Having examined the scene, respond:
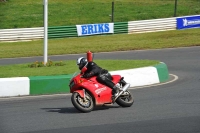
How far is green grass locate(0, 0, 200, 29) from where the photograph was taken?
123 ft

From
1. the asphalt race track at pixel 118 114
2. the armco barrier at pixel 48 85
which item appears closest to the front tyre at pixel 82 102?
the asphalt race track at pixel 118 114

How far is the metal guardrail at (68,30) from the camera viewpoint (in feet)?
104

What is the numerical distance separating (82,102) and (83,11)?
96.5 feet

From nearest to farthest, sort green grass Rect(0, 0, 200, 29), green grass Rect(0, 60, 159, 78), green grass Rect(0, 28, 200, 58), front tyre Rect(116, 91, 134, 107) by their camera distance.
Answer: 1. front tyre Rect(116, 91, 134, 107)
2. green grass Rect(0, 60, 159, 78)
3. green grass Rect(0, 28, 200, 58)
4. green grass Rect(0, 0, 200, 29)

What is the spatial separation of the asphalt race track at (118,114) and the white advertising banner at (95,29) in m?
18.0

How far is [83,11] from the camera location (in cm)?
3997

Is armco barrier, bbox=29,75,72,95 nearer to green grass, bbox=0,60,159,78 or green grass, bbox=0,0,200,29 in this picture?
green grass, bbox=0,60,159,78

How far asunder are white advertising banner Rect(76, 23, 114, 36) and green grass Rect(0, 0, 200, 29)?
14.1 feet

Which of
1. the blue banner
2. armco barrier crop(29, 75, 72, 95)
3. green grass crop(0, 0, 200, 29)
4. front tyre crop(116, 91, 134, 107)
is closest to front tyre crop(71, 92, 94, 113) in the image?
front tyre crop(116, 91, 134, 107)

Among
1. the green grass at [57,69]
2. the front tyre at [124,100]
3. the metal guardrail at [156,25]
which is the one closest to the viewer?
the front tyre at [124,100]

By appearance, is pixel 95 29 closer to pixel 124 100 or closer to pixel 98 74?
pixel 124 100

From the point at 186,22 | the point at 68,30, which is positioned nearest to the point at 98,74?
the point at 68,30

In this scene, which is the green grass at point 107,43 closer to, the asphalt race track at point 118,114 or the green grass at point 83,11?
the green grass at point 83,11

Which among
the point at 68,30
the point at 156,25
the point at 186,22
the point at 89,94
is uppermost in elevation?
the point at 186,22
